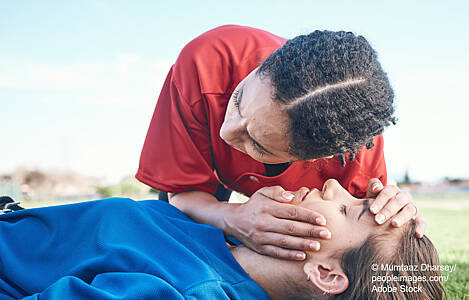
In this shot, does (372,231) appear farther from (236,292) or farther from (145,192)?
(145,192)

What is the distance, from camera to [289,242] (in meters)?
1.43

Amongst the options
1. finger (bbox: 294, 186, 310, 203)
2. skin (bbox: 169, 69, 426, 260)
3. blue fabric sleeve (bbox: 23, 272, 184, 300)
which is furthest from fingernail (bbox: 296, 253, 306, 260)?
blue fabric sleeve (bbox: 23, 272, 184, 300)

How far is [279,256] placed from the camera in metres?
1.46

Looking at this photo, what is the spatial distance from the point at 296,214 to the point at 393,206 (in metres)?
0.36

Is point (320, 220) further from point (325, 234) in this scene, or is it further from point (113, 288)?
point (113, 288)

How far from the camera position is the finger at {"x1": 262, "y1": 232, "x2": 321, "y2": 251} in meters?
1.41

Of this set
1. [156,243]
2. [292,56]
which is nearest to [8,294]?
[156,243]

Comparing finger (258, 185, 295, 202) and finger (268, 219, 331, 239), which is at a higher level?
finger (258, 185, 295, 202)

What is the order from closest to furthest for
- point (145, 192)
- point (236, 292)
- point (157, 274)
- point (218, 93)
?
point (157, 274) → point (236, 292) → point (218, 93) → point (145, 192)

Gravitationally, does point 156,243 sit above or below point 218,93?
below

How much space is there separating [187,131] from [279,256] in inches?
31.1

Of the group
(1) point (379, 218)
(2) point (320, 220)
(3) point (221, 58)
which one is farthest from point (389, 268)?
(3) point (221, 58)

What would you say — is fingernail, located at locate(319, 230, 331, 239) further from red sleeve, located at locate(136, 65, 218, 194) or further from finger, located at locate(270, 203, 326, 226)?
red sleeve, located at locate(136, 65, 218, 194)

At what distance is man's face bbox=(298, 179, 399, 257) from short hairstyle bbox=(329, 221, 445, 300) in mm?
26
